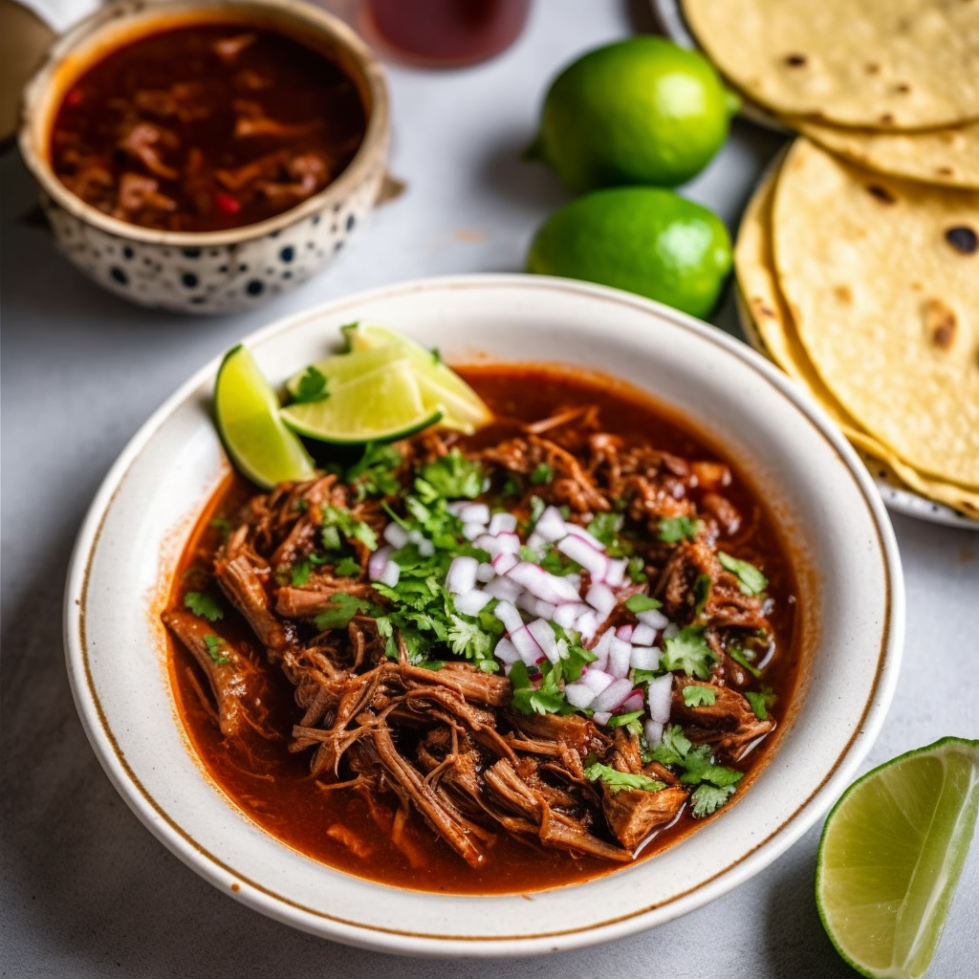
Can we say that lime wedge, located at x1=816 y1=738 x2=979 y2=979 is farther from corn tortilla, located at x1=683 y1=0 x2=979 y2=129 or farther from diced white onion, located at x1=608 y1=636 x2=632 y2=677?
corn tortilla, located at x1=683 y1=0 x2=979 y2=129

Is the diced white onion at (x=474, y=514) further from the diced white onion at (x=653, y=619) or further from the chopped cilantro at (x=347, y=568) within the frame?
the diced white onion at (x=653, y=619)

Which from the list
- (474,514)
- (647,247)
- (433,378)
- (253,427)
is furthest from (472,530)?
(647,247)

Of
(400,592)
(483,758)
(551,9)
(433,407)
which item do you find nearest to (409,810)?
(483,758)

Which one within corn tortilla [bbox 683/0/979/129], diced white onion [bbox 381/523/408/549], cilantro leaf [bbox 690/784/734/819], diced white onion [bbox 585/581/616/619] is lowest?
cilantro leaf [bbox 690/784/734/819]

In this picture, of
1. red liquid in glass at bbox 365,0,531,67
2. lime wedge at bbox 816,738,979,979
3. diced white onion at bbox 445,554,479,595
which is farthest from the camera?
red liquid in glass at bbox 365,0,531,67

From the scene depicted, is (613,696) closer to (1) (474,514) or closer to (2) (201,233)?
(1) (474,514)

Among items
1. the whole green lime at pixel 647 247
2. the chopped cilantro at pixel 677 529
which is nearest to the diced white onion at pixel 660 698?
the chopped cilantro at pixel 677 529

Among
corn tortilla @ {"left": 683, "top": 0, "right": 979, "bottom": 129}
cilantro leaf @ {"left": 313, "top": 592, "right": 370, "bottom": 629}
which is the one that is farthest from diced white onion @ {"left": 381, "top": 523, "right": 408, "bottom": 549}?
corn tortilla @ {"left": 683, "top": 0, "right": 979, "bottom": 129}

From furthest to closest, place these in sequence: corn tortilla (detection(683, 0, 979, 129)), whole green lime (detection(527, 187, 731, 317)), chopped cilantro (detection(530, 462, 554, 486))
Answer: corn tortilla (detection(683, 0, 979, 129)), whole green lime (detection(527, 187, 731, 317)), chopped cilantro (detection(530, 462, 554, 486))
